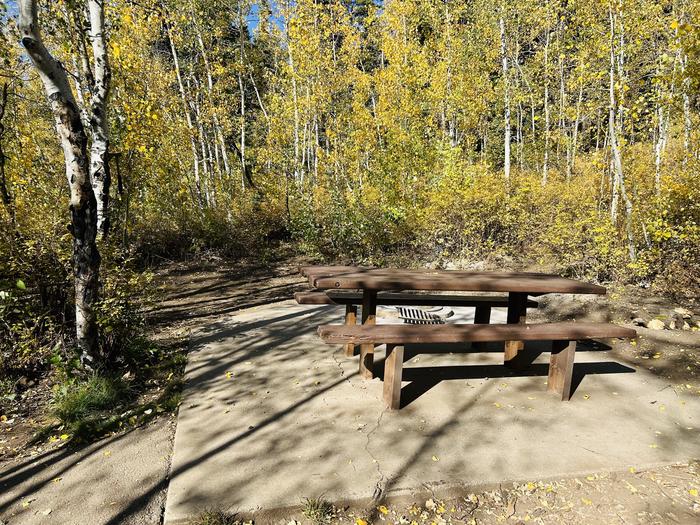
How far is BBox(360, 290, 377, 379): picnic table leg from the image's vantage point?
3.64 meters

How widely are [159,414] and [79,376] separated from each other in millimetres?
812

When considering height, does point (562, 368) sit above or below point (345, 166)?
below

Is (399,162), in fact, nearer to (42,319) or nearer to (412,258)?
(412,258)

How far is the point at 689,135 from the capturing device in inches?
266

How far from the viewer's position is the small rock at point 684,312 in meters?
5.18

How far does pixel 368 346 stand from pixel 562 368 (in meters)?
1.57

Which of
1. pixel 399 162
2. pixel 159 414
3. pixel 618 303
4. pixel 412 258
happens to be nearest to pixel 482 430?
pixel 159 414

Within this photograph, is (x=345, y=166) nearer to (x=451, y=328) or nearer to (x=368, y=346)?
(x=368, y=346)

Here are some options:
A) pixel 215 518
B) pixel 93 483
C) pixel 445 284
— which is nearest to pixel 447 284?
pixel 445 284

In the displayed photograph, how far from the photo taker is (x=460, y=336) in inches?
120

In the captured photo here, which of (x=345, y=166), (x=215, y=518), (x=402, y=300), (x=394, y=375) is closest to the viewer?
(x=215, y=518)

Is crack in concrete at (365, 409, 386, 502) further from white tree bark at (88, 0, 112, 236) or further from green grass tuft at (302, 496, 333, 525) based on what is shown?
white tree bark at (88, 0, 112, 236)

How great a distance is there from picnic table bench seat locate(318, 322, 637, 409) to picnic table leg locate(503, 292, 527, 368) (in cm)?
43

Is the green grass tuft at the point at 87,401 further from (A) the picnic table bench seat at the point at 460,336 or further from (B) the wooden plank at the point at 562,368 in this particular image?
(B) the wooden plank at the point at 562,368
